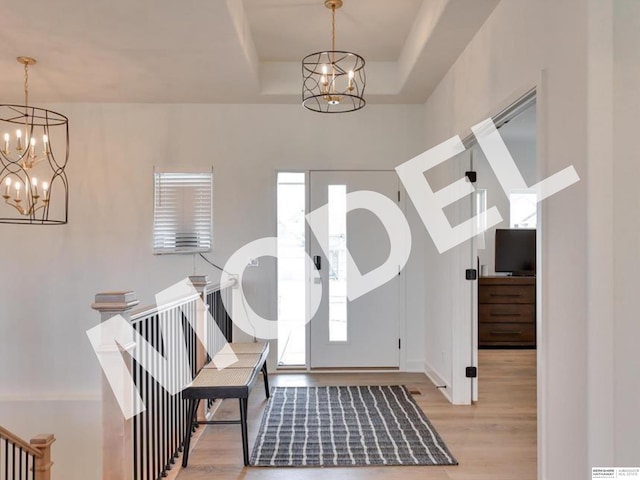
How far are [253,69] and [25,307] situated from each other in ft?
10.5

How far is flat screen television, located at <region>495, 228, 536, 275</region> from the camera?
5.74 metres

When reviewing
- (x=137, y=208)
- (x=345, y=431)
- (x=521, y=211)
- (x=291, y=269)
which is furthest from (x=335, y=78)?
(x=521, y=211)

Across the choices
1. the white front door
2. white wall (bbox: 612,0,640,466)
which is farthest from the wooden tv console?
white wall (bbox: 612,0,640,466)

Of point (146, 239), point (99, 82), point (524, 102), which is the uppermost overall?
point (99, 82)

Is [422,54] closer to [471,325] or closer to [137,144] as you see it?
[471,325]

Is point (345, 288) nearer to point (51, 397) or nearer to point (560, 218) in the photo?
point (560, 218)

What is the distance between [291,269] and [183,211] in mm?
1241

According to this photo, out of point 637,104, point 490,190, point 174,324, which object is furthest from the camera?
point 490,190

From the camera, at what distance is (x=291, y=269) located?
4645 mm

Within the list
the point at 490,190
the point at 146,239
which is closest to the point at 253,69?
the point at 146,239

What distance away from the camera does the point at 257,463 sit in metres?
2.57

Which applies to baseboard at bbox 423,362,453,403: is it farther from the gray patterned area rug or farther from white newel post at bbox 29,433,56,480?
white newel post at bbox 29,433,56,480

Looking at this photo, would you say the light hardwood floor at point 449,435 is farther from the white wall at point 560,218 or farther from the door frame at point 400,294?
the white wall at point 560,218

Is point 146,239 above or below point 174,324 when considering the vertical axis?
above
